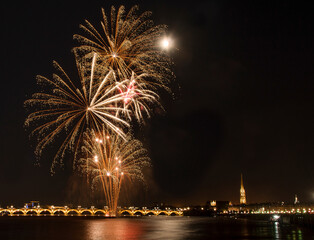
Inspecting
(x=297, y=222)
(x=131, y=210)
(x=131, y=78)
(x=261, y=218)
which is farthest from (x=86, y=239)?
(x=131, y=210)

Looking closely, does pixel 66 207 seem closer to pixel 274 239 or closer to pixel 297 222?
pixel 297 222

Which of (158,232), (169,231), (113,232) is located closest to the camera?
(113,232)

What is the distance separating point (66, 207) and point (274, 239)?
545 ft

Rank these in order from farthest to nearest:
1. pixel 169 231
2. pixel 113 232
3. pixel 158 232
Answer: pixel 169 231, pixel 158 232, pixel 113 232

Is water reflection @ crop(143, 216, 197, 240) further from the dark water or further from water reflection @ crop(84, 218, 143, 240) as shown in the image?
water reflection @ crop(84, 218, 143, 240)

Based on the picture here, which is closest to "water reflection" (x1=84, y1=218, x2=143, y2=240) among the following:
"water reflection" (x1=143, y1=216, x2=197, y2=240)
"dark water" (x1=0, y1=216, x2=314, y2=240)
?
"dark water" (x1=0, y1=216, x2=314, y2=240)

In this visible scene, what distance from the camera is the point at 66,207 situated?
181 metres

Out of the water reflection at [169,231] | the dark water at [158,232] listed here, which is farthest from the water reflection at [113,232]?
the water reflection at [169,231]

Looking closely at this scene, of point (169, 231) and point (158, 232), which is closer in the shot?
point (158, 232)

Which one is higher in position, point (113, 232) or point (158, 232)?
point (113, 232)

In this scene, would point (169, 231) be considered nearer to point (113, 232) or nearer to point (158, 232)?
point (158, 232)

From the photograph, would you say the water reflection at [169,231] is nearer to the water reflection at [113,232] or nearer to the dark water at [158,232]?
the dark water at [158,232]

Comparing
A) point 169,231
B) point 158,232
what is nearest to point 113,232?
point 158,232

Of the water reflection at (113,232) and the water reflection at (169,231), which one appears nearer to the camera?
the water reflection at (113,232)
